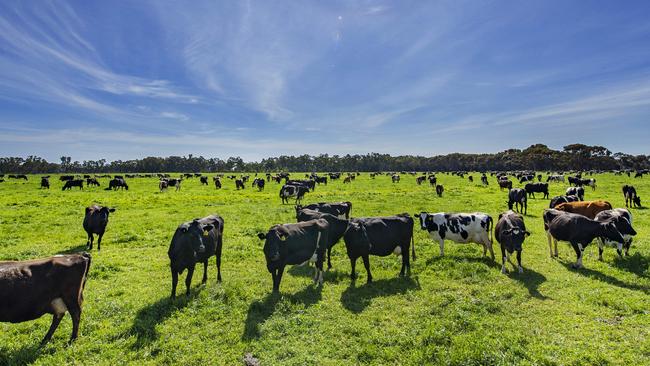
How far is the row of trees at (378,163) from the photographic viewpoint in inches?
5497

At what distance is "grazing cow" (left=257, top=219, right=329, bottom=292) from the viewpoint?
9438 mm

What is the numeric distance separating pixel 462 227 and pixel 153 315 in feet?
36.9

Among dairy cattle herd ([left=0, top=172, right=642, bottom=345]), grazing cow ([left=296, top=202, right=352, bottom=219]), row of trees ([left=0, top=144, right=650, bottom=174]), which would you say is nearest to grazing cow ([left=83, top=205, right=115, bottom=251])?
dairy cattle herd ([left=0, top=172, right=642, bottom=345])

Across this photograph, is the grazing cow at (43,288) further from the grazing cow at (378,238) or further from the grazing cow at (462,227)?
the grazing cow at (462,227)

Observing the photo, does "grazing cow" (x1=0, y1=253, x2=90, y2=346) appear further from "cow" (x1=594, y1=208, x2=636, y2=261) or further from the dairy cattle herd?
"cow" (x1=594, y1=208, x2=636, y2=261)

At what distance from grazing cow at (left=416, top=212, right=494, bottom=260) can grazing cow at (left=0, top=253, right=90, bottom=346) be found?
11892mm

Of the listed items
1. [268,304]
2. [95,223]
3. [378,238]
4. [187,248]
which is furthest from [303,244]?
[95,223]

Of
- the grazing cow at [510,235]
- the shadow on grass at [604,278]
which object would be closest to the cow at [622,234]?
the shadow on grass at [604,278]

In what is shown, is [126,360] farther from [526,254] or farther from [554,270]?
[526,254]

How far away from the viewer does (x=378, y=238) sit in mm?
11180

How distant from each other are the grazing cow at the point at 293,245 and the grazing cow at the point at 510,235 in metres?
6.30

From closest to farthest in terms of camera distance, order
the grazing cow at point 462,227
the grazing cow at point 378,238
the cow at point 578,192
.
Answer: the grazing cow at point 378,238
the grazing cow at point 462,227
the cow at point 578,192

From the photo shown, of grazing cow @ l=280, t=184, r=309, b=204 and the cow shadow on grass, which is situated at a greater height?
grazing cow @ l=280, t=184, r=309, b=204

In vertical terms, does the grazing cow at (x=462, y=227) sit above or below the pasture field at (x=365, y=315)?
above
